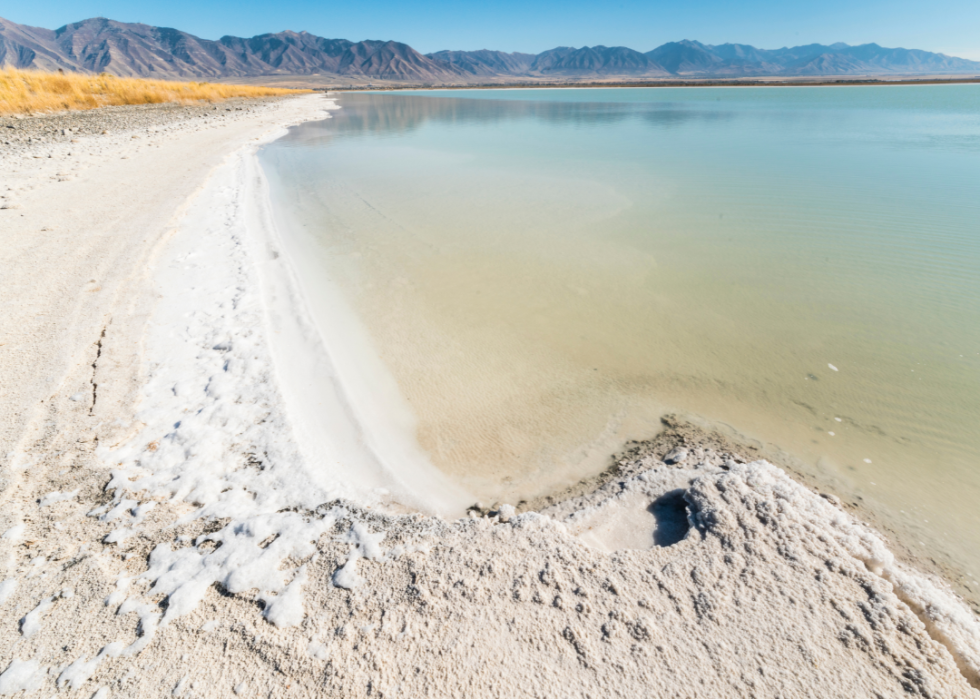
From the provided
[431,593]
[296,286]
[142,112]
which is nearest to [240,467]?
[431,593]

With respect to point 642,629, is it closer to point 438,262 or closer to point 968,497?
point 968,497

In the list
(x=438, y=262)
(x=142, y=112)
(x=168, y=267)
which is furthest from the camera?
(x=142, y=112)

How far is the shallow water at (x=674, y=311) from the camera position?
3.12m

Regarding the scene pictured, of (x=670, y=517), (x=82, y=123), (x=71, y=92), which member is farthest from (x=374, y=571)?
(x=71, y=92)

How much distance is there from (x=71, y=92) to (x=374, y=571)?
26.2 meters

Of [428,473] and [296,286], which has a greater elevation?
[296,286]

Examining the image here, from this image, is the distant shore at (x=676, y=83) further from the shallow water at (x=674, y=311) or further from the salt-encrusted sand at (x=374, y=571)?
the salt-encrusted sand at (x=374, y=571)

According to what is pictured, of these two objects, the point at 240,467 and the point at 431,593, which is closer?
the point at 431,593

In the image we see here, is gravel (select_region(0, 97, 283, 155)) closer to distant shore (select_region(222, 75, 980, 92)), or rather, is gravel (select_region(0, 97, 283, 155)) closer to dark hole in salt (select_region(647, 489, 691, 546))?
dark hole in salt (select_region(647, 489, 691, 546))

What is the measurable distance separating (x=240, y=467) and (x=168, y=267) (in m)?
3.74

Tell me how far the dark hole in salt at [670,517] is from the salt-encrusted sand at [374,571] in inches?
0.6

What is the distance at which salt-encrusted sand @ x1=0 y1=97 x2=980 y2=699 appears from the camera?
164 cm

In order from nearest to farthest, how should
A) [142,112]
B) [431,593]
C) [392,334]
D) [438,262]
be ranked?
1. [431,593]
2. [392,334]
3. [438,262]
4. [142,112]

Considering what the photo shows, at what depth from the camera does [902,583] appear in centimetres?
193
